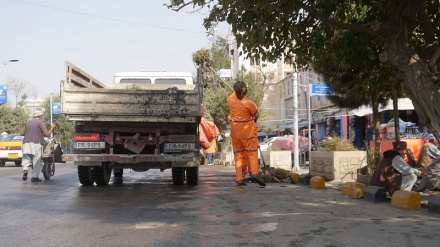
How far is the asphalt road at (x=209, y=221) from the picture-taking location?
16.6ft

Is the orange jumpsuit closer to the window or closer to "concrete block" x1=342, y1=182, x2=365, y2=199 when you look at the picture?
"concrete block" x1=342, y1=182, x2=365, y2=199

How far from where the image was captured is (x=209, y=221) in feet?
20.3

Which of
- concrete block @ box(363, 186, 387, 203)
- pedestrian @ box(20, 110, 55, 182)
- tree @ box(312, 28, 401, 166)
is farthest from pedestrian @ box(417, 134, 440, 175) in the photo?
pedestrian @ box(20, 110, 55, 182)

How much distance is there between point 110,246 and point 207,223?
4.85ft

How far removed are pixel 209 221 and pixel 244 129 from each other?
4391 mm

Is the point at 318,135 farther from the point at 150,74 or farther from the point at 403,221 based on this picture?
the point at 403,221

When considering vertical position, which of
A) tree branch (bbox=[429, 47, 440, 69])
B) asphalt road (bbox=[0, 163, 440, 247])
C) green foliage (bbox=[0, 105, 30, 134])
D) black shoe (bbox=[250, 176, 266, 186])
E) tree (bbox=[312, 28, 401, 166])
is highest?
green foliage (bbox=[0, 105, 30, 134])

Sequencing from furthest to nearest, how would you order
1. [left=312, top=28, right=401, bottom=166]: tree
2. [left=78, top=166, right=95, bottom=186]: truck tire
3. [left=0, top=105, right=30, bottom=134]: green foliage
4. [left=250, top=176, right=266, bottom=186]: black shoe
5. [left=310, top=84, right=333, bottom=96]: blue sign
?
1. [left=0, top=105, right=30, bottom=134]: green foliage
2. [left=310, top=84, right=333, bottom=96]: blue sign
3. [left=78, top=166, right=95, bottom=186]: truck tire
4. [left=250, top=176, right=266, bottom=186]: black shoe
5. [left=312, top=28, right=401, bottom=166]: tree

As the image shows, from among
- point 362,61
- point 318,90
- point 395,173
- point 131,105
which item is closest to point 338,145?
point 318,90

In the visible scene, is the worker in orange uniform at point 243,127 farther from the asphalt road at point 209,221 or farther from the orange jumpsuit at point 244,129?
the asphalt road at point 209,221

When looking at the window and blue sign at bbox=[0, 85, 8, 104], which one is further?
blue sign at bbox=[0, 85, 8, 104]

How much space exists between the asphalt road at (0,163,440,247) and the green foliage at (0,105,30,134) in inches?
2572

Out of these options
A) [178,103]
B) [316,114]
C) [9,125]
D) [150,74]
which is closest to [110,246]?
[178,103]

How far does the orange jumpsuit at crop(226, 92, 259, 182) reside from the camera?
10.4 m
